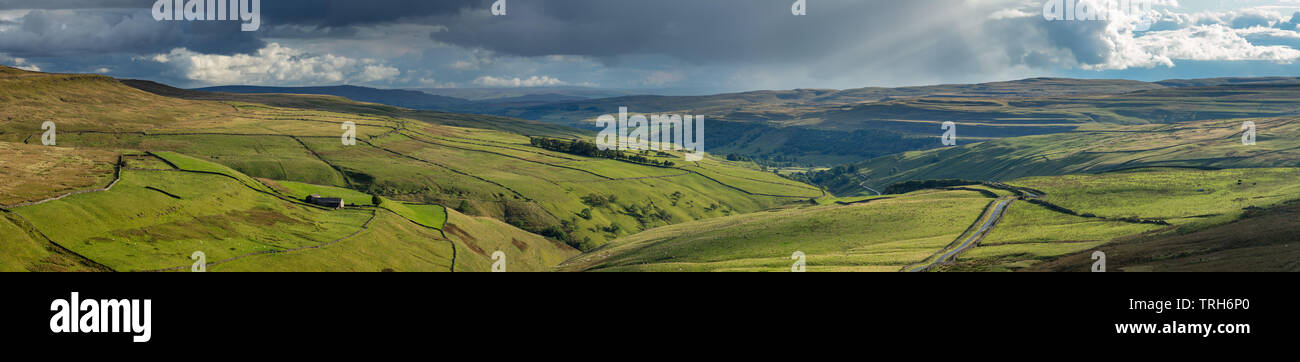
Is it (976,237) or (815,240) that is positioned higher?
(976,237)

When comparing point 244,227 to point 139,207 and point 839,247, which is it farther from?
point 839,247

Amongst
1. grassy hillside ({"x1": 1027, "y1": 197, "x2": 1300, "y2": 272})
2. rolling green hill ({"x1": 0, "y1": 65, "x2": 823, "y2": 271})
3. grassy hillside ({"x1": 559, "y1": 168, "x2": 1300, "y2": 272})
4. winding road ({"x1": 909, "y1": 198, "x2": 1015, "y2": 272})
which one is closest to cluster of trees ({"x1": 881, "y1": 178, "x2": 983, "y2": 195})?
grassy hillside ({"x1": 559, "y1": 168, "x2": 1300, "y2": 272})

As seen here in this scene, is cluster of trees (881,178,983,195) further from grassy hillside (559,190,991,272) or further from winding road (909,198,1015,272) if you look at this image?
winding road (909,198,1015,272)

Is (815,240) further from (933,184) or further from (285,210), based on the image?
(933,184)

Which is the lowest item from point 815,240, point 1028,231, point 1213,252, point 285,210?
point 815,240

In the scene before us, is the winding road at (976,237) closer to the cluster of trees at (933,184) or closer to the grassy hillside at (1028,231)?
the grassy hillside at (1028,231)

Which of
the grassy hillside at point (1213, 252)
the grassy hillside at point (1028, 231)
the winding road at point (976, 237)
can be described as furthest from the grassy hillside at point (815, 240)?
the grassy hillside at point (1213, 252)

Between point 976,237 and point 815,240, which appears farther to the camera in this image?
point 815,240

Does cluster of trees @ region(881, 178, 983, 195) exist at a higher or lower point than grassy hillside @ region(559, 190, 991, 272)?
higher

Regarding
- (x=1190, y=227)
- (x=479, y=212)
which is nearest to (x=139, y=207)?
(x=479, y=212)

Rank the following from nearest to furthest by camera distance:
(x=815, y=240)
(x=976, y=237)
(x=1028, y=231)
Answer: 1. (x=976, y=237)
2. (x=1028, y=231)
3. (x=815, y=240)

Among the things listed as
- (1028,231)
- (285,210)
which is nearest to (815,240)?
(1028,231)
